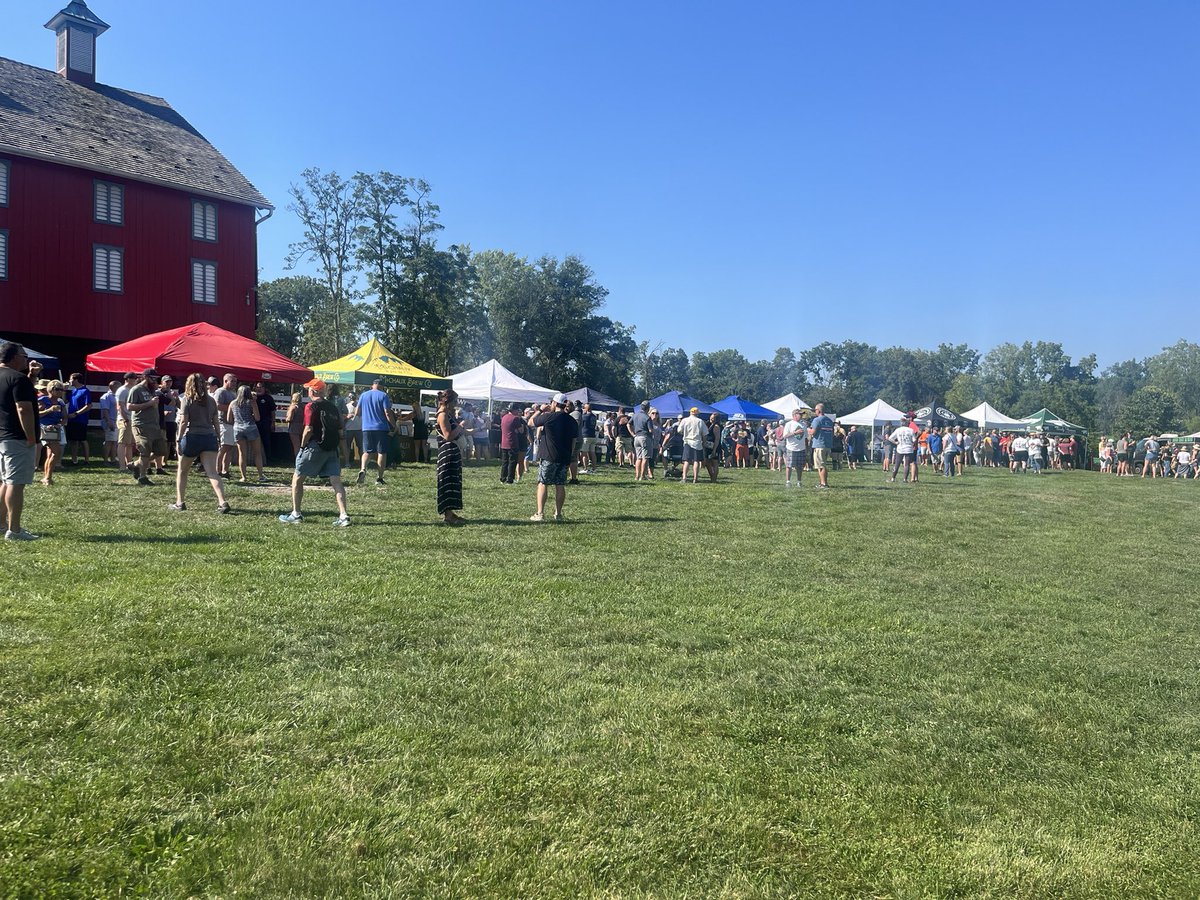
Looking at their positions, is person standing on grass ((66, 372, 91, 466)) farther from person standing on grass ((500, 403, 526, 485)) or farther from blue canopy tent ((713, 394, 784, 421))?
blue canopy tent ((713, 394, 784, 421))

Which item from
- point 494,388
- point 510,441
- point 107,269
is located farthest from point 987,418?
point 107,269

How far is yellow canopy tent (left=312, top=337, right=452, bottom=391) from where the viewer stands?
68.7 feet

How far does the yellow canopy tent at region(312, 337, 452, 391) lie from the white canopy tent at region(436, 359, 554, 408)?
6.37ft

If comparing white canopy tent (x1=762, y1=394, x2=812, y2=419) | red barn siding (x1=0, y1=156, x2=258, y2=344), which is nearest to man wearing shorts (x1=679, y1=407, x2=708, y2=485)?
white canopy tent (x1=762, y1=394, x2=812, y2=419)

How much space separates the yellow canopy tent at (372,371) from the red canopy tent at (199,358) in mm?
4249

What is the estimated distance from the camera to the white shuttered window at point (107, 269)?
27.2m

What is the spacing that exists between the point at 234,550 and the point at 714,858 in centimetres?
584

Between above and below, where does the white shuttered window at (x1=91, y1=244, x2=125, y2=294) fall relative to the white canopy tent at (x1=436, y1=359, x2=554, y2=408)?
above

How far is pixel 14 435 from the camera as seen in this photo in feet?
24.3

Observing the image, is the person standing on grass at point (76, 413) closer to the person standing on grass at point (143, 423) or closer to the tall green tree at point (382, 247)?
the person standing on grass at point (143, 423)

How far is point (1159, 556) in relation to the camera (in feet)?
33.1

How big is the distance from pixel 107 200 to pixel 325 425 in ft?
77.6

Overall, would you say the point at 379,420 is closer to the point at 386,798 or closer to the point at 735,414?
the point at 386,798

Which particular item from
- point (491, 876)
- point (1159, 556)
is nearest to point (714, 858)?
point (491, 876)
